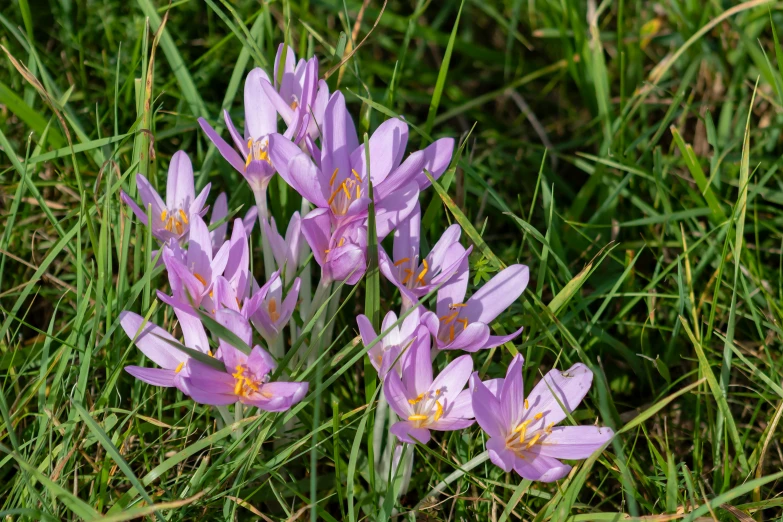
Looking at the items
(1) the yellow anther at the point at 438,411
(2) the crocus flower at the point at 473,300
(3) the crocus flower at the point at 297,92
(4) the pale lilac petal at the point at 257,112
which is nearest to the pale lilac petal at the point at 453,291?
(2) the crocus flower at the point at 473,300

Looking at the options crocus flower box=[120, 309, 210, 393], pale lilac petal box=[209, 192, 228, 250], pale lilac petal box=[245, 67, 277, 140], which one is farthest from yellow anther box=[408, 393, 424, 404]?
pale lilac petal box=[245, 67, 277, 140]

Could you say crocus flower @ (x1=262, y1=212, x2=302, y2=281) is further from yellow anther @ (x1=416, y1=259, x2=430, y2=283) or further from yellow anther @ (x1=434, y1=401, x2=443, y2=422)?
yellow anther @ (x1=434, y1=401, x2=443, y2=422)

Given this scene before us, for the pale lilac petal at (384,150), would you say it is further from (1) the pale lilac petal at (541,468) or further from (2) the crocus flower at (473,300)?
(1) the pale lilac petal at (541,468)

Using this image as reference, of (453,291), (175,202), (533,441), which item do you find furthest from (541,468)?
(175,202)

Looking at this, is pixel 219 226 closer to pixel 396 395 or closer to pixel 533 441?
pixel 396 395

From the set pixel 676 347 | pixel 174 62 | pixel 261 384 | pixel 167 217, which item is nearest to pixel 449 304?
pixel 261 384

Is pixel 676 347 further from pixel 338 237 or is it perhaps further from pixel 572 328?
pixel 338 237
